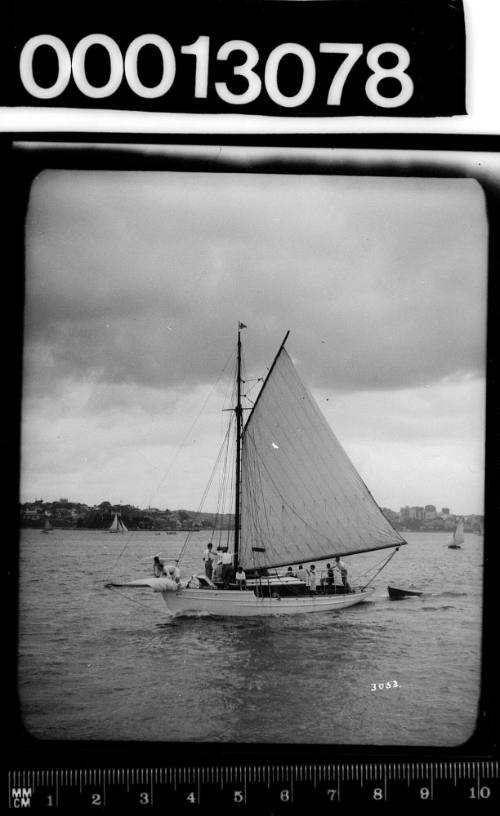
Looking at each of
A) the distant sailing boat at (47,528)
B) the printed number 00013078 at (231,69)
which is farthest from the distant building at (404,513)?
the printed number 00013078 at (231,69)

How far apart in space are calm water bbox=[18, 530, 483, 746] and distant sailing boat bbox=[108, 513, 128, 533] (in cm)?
3

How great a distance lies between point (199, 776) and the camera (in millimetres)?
1604

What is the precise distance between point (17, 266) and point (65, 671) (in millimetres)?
1115

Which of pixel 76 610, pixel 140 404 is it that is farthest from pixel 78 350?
pixel 76 610

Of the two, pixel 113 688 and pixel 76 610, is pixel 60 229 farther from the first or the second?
pixel 113 688

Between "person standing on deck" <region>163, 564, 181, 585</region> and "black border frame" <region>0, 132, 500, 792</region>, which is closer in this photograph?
"black border frame" <region>0, 132, 500, 792</region>

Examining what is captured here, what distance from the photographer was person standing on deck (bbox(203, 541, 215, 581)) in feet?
6.70

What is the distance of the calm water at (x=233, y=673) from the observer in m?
1.67

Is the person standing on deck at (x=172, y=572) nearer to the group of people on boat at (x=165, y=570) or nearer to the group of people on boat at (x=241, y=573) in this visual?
the group of people on boat at (x=165, y=570)

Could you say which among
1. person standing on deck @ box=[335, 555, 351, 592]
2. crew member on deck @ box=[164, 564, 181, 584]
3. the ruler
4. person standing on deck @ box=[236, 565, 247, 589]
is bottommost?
the ruler

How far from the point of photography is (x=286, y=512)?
7.56 feet

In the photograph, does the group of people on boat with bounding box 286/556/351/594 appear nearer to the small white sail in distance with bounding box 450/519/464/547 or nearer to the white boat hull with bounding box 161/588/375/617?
the white boat hull with bounding box 161/588/375/617

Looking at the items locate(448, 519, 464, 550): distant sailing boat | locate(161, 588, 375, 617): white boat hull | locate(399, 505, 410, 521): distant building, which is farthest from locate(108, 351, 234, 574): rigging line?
locate(448, 519, 464, 550): distant sailing boat

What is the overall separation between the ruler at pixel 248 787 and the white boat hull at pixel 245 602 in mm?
437
